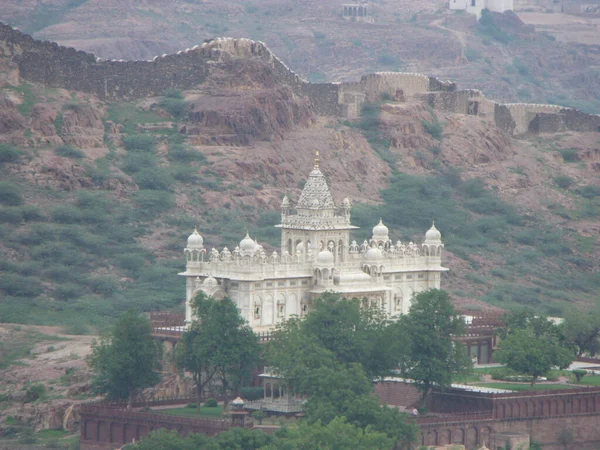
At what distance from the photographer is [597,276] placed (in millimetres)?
139750

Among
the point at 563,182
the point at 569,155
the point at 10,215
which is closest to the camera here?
the point at 10,215

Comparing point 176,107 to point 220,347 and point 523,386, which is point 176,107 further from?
point 220,347

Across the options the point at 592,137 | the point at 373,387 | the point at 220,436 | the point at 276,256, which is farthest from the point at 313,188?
the point at 592,137

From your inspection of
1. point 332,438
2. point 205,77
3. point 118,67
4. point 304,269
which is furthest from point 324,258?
point 118,67

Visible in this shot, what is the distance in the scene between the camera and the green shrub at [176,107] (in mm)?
141125

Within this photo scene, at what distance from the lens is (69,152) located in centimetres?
13238

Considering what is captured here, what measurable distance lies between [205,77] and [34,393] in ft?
134

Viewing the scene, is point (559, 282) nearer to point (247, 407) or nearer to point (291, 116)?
point (291, 116)

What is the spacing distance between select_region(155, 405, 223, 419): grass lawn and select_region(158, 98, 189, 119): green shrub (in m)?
41.4

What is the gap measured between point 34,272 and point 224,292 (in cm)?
1616

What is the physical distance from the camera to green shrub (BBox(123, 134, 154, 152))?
137 meters

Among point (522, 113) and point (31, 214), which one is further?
point (522, 113)

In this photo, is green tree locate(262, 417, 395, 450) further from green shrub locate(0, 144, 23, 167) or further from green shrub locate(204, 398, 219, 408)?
green shrub locate(0, 144, 23, 167)

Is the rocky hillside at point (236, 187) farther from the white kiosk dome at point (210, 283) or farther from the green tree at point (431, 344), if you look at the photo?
the green tree at point (431, 344)
